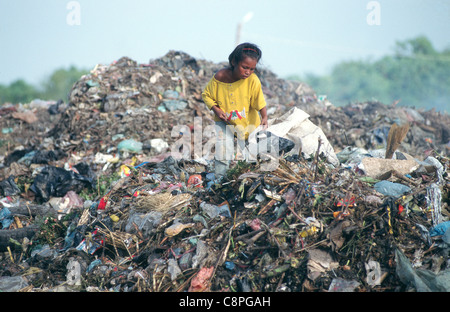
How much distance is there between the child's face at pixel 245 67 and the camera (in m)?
3.52

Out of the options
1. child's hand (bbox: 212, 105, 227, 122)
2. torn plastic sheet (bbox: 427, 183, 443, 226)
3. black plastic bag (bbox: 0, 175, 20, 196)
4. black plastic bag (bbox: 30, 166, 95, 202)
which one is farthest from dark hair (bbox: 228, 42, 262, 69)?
black plastic bag (bbox: 0, 175, 20, 196)

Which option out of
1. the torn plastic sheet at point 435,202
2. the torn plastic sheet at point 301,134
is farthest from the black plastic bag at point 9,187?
the torn plastic sheet at point 435,202

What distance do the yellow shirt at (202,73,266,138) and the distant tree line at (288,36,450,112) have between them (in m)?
22.9

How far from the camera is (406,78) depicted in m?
29.9

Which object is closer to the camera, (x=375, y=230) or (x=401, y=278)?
(x=401, y=278)

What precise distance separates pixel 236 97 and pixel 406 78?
1181 inches

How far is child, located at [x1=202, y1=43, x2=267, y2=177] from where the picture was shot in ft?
11.8

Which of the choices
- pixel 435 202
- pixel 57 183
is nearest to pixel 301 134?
pixel 435 202

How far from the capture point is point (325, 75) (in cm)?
3612

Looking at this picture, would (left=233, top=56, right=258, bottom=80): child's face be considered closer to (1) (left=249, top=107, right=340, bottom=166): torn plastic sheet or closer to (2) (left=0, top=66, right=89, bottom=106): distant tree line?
(1) (left=249, top=107, right=340, bottom=166): torn plastic sheet

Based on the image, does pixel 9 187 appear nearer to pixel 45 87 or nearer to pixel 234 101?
pixel 234 101
